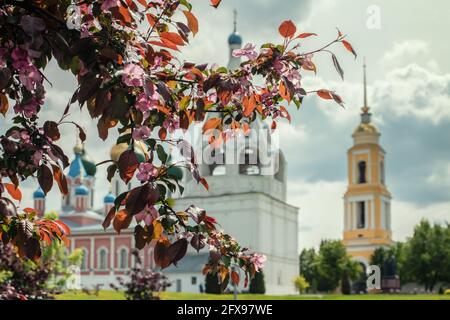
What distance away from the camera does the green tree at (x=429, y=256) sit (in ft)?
168

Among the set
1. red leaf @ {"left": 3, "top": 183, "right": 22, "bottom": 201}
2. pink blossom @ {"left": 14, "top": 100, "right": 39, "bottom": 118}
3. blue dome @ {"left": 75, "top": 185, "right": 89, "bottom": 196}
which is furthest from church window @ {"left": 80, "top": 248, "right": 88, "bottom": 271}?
pink blossom @ {"left": 14, "top": 100, "right": 39, "bottom": 118}

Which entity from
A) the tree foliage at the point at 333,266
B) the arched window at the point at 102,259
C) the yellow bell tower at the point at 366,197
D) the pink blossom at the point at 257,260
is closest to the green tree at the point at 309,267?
the tree foliage at the point at 333,266

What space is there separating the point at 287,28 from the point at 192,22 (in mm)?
387

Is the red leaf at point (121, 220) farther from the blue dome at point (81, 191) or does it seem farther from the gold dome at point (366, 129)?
the gold dome at point (366, 129)

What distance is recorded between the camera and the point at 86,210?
60.0m

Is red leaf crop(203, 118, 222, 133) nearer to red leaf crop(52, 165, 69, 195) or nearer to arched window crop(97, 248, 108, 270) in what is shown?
red leaf crop(52, 165, 69, 195)

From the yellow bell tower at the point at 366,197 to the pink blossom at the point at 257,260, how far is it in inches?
2370

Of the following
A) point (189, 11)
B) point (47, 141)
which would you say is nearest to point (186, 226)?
point (47, 141)

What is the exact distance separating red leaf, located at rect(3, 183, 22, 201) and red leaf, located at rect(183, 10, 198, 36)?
111 cm

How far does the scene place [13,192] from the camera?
10.6 ft

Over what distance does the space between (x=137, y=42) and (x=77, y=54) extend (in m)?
0.31

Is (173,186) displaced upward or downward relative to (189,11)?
downward

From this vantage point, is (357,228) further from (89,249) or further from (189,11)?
(189,11)

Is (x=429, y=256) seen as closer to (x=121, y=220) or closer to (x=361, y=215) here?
(x=361, y=215)
